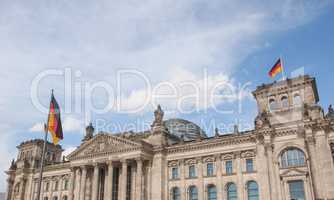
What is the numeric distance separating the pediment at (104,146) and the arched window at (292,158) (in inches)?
951

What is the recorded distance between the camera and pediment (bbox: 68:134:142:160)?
200 ft

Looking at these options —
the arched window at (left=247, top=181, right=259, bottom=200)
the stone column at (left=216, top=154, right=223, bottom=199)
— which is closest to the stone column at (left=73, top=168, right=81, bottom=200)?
the stone column at (left=216, top=154, right=223, bottom=199)

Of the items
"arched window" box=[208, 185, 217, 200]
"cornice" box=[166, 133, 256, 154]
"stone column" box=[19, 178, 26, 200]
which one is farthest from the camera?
"stone column" box=[19, 178, 26, 200]

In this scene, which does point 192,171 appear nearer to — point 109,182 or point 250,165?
point 250,165

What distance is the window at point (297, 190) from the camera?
153 feet

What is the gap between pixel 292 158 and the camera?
48.9 m

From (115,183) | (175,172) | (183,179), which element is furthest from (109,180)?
(183,179)

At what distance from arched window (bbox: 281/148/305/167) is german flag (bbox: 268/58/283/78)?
1184 cm

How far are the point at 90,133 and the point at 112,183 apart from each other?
597 inches

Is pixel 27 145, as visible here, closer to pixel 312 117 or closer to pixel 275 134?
pixel 275 134

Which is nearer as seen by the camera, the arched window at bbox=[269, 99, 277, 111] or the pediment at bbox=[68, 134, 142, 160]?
the arched window at bbox=[269, 99, 277, 111]

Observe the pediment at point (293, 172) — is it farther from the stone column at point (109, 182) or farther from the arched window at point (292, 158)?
the stone column at point (109, 182)

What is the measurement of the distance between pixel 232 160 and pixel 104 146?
81.5 feet

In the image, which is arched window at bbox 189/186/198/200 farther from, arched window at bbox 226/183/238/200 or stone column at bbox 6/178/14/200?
stone column at bbox 6/178/14/200
